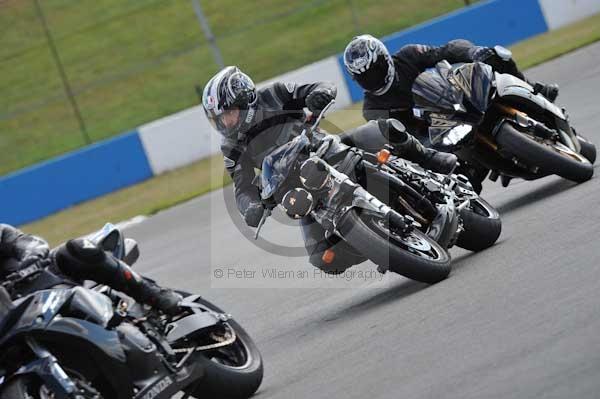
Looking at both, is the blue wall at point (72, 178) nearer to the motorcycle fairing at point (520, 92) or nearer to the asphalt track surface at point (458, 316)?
the asphalt track surface at point (458, 316)

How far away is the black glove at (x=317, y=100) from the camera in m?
8.38

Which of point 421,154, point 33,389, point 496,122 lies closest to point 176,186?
point 496,122

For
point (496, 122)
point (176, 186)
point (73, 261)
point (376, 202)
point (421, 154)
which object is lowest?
point (176, 186)

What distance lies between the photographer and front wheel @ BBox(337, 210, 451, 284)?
7793mm

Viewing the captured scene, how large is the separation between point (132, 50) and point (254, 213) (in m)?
18.5

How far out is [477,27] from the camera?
21625mm

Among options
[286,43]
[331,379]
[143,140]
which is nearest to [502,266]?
[331,379]

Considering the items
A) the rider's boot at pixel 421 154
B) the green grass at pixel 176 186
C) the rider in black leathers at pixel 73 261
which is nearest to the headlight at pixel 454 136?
the rider's boot at pixel 421 154

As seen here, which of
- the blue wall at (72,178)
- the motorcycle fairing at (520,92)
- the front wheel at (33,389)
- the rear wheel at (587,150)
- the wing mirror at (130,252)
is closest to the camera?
the front wheel at (33,389)

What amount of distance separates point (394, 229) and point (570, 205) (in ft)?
5.78

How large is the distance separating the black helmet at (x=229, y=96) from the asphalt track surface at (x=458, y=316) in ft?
4.92

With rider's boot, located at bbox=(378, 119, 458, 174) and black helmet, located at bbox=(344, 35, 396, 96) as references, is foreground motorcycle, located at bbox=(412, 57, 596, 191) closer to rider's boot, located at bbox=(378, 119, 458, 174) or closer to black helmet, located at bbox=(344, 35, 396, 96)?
black helmet, located at bbox=(344, 35, 396, 96)

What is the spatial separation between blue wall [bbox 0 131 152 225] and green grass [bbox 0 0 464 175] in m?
2.96

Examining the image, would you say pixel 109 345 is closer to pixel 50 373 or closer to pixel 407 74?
pixel 50 373
